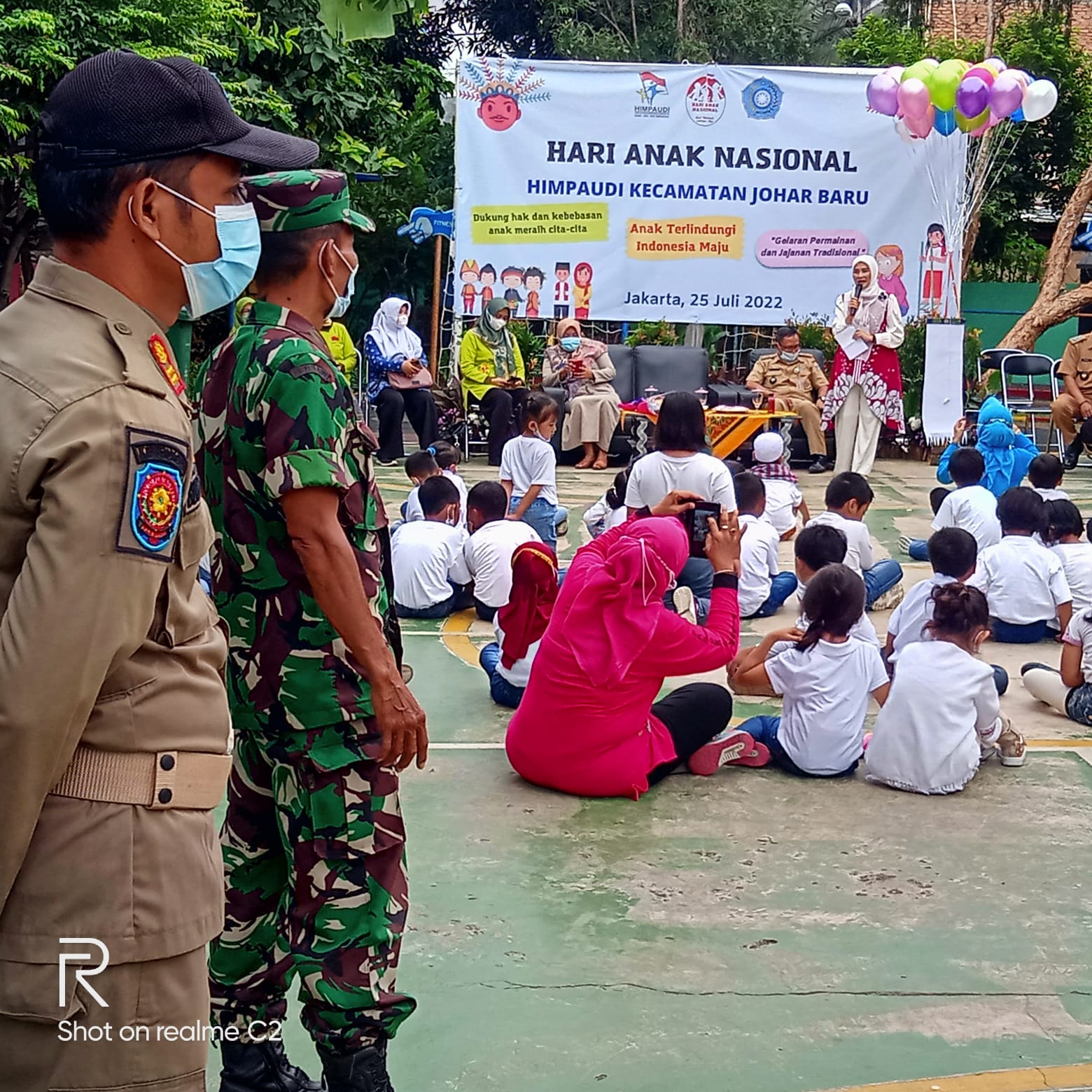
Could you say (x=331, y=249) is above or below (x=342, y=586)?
above

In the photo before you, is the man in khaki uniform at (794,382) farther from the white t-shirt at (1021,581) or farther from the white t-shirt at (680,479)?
the white t-shirt at (680,479)

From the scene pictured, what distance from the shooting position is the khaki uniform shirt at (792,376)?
1327cm

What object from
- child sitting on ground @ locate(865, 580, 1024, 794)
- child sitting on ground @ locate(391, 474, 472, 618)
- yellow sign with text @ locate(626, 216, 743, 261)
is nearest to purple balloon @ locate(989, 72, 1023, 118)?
yellow sign with text @ locate(626, 216, 743, 261)

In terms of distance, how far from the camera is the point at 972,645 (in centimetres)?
501

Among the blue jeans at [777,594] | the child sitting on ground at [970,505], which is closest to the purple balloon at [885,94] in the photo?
the child sitting on ground at [970,505]

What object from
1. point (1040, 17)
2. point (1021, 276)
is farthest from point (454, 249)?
point (1040, 17)

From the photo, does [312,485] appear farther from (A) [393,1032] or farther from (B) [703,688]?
(B) [703,688]

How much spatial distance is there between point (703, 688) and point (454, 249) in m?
9.73

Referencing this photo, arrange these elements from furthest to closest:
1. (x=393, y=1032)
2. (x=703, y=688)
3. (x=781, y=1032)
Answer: (x=703, y=688) < (x=781, y=1032) < (x=393, y=1032)

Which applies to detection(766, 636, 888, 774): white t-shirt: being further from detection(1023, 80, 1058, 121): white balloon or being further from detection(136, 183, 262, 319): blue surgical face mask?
detection(1023, 80, 1058, 121): white balloon

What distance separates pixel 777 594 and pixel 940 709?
2826 mm

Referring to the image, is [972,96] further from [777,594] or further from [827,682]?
[827,682]

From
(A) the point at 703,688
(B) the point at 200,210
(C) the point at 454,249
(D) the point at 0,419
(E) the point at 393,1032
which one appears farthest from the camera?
(C) the point at 454,249

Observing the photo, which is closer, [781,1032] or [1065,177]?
[781,1032]
